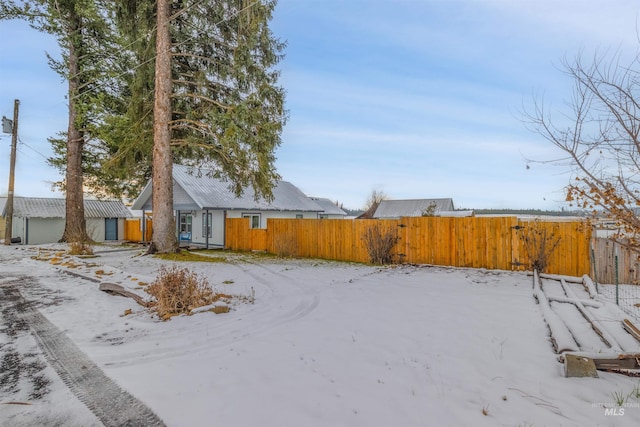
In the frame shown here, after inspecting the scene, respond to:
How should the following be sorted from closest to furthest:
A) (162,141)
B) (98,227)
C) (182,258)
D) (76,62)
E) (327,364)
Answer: (327,364) → (182,258) → (162,141) → (76,62) → (98,227)

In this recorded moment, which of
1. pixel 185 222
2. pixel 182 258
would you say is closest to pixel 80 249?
pixel 182 258

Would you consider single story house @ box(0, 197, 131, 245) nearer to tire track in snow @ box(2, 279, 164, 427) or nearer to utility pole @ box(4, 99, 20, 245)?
utility pole @ box(4, 99, 20, 245)


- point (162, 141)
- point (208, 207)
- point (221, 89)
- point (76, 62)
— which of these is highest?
point (76, 62)

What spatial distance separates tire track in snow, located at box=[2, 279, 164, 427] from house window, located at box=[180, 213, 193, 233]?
15.9m

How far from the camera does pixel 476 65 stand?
1042 cm

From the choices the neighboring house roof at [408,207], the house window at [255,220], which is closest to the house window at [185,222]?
the house window at [255,220]

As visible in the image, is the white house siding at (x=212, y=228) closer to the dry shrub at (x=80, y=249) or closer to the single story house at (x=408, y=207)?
the dry shrub at (x=80, y=249)

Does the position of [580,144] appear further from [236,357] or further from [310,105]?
[310,105]

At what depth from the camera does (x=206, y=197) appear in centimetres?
1750

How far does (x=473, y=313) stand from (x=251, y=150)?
29.2 feet

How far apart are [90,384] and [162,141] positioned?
1097 cm

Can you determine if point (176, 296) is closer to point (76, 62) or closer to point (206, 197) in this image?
point (206, 197)

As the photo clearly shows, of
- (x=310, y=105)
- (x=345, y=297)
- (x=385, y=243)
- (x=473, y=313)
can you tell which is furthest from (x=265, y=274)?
(x=310, y=105)

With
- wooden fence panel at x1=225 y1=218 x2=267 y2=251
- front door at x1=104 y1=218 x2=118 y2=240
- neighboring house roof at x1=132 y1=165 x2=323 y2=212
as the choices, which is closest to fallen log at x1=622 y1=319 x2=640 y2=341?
neighboring house roof at x1=132 y1=165 x2=323 y2=212
